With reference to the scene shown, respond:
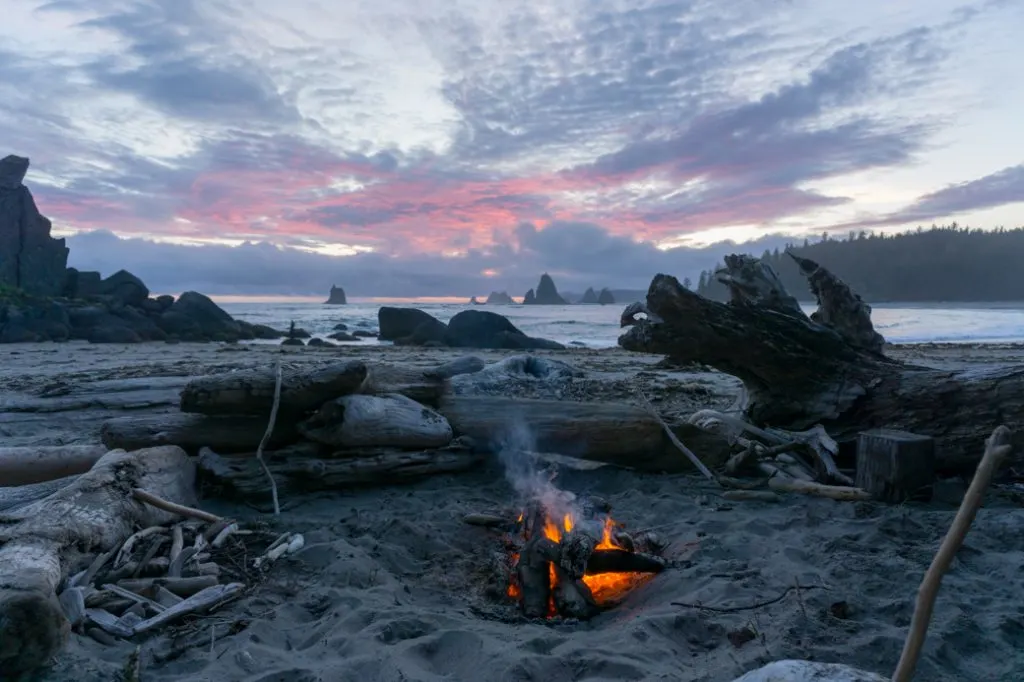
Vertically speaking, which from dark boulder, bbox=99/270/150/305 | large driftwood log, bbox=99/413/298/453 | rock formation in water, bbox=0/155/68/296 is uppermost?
rock formation in water, bbox=0/155/68/296

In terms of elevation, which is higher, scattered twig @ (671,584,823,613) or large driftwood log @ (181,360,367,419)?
large driftwood log @ (181,360,367,419)

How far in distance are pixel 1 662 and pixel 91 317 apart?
29.2m

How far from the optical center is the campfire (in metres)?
3.49

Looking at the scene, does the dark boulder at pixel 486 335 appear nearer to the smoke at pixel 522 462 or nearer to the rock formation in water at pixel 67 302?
the rock formation in water at pixel 67 302

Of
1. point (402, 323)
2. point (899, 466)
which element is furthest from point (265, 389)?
point (402, 323)

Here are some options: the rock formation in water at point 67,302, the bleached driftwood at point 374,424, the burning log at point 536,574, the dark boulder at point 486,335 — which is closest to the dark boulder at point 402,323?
the dark boulder at point 486,335

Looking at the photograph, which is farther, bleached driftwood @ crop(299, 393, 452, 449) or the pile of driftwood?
bleached driftwood @ crop(299, 393, 452, 449)

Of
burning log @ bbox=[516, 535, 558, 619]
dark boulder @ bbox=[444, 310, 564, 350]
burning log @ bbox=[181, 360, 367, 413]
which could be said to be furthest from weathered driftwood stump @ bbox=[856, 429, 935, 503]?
dark boulder @ bbox=[444, 310, 564, 350]

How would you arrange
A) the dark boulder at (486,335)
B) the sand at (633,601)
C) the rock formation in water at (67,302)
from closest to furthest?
the sand at (633,601) < the dark boulder at (486,335) < the rock formation in water at (67,302)

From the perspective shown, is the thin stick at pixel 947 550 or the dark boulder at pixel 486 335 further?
the dark boulder at pixel 486 335

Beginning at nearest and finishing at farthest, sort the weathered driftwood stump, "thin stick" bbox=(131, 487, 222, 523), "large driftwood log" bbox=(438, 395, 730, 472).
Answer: "thin stick" bbox=(131, 487, 222, 523) → the weathered driftwood stump → "large driftwood log" bbox=(438, 395, 730, 472)

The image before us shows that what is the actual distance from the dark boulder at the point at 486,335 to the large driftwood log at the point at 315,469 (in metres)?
17.5

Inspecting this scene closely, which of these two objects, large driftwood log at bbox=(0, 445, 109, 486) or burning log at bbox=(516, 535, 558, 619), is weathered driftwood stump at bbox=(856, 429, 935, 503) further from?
large driftwood log at bbox=(0, 445, 109, 486)

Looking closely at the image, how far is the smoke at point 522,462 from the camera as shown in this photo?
5406 millimetres
